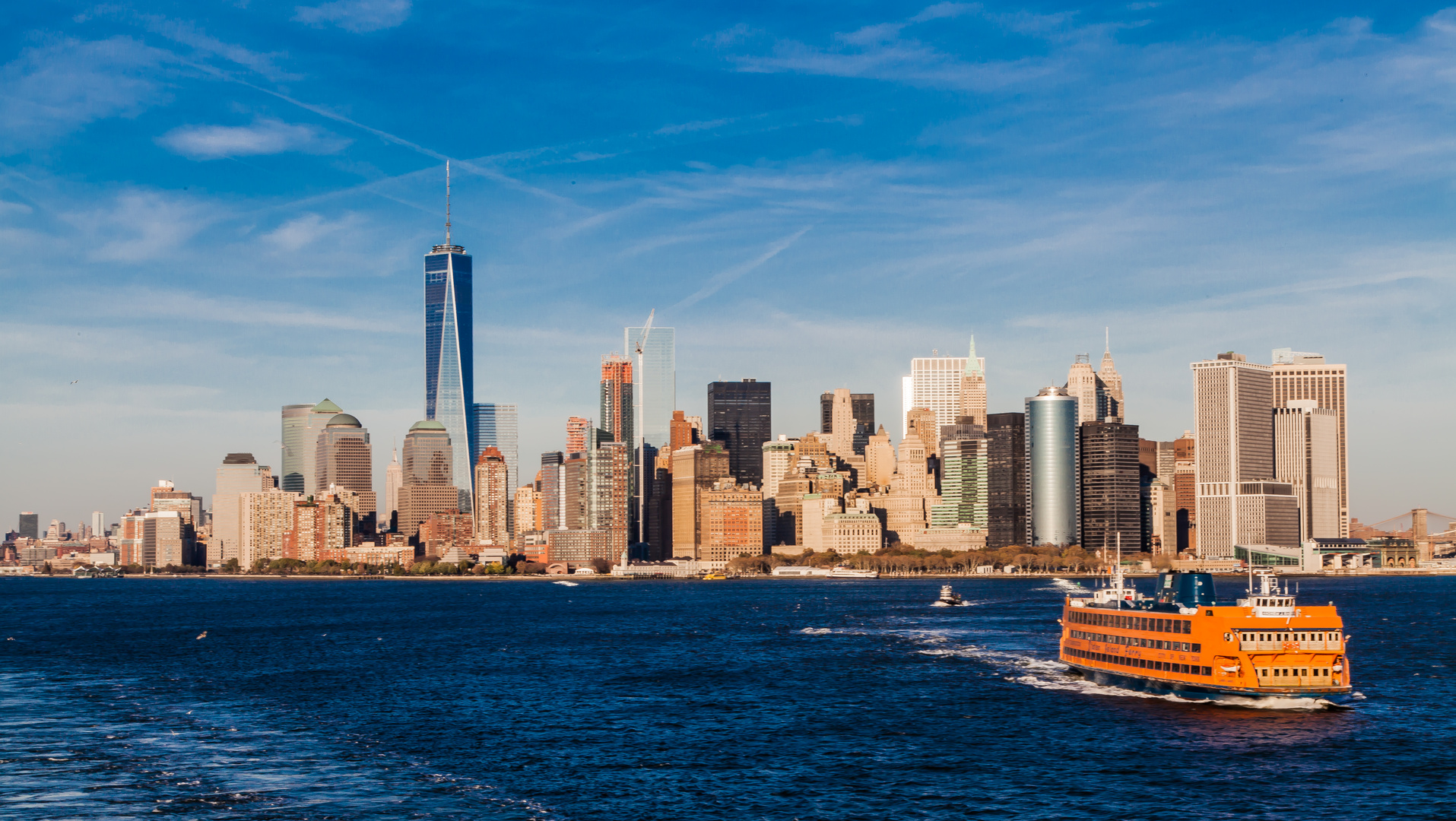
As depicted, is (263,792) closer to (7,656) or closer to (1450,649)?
(7,656)

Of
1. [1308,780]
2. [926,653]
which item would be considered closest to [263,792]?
[1308,780]

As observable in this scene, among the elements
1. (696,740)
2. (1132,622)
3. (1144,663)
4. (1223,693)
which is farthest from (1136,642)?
(696,740)

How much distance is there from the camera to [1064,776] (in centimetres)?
7325

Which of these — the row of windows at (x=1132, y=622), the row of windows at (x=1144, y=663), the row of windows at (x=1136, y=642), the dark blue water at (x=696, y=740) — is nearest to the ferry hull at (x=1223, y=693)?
the row of windows at (x=1144, y=663)

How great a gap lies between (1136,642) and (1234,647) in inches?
409

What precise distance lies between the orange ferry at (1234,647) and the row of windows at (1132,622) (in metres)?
0.08

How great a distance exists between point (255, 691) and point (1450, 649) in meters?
112

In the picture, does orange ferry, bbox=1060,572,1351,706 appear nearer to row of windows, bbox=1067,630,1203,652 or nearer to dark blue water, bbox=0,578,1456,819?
row of windows, bbox=1067,630,1203,652

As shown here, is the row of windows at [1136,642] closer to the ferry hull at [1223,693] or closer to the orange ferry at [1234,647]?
the orange ferry at [1234,647]

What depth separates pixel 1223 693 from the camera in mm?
92062

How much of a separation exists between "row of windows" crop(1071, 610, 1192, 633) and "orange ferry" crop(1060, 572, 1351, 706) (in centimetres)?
8

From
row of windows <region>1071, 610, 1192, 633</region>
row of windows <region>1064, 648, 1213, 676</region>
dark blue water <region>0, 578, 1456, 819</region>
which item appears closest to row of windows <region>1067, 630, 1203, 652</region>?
row of windows <region>1071, 610, 1192, 633</region>

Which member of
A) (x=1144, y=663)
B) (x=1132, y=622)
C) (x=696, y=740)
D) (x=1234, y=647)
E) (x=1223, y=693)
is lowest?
(x=696, y=740)

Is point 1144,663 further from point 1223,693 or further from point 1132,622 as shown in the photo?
point 1223,693
